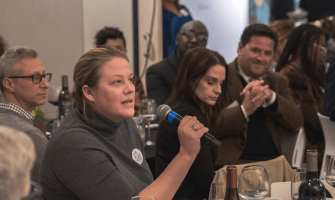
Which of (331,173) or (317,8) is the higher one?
(317,8)

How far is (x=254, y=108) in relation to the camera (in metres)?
2.45

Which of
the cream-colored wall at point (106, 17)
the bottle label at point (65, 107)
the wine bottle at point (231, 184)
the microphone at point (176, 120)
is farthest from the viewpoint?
the cream-colored wall at point (106, 17)

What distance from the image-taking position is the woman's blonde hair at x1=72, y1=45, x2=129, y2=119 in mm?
1313

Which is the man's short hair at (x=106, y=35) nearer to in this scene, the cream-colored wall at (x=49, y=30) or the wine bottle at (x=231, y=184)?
the cream-colored wall at (x=49, y=30)

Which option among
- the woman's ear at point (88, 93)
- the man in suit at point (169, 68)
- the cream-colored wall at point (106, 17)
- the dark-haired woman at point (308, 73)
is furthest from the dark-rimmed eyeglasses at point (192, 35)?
the woman's ear at point (88, 93)

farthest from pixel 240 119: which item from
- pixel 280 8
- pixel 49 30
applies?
pixel 280 8

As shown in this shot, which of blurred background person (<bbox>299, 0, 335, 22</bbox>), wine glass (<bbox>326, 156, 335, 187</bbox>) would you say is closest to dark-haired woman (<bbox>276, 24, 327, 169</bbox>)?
wine glass (<bbox>326, 156, 335, 187</bbox>)

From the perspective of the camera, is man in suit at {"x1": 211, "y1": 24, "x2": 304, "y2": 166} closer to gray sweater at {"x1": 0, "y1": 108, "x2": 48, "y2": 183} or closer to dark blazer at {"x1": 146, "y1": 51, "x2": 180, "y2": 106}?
dark blazer at {"x1": 146, "y1": 51, "x2": 180, "y2": 106}

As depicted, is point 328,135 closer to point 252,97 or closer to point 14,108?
point 252,97

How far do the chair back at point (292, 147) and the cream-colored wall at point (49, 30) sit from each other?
7.70 ft

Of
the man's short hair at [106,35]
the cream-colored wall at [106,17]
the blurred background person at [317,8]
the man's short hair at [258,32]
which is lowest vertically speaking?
the man's short hair at [258,32]

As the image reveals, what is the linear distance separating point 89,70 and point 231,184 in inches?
25.4

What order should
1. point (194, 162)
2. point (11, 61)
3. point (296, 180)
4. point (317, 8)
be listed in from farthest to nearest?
point (317, 8) → point (11, 61) → point (194, 162) → point (296, 180)

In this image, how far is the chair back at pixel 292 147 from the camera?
2.66 metres
